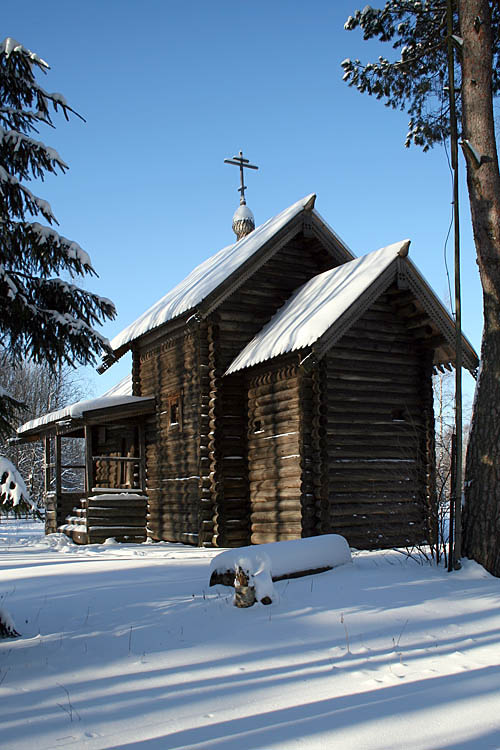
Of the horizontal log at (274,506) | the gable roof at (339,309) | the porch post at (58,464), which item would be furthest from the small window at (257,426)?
the porch post at (58,464)

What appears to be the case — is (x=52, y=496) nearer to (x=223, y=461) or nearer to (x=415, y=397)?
(x=223, y=461)

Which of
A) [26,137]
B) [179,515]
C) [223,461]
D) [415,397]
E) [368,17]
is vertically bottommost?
[179,515]

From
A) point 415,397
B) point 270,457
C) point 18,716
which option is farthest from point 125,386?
point 18,716

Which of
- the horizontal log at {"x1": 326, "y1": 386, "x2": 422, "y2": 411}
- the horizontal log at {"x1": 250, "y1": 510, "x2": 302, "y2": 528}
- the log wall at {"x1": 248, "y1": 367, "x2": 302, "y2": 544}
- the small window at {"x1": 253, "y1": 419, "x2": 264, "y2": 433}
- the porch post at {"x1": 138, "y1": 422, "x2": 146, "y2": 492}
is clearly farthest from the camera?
the porch post at {"x1": 138, "y1": 422, "x2": 146, "y2": 492}

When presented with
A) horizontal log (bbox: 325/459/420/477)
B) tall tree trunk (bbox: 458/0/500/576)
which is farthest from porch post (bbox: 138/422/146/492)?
tall tree trunk (bbox: 458/0/500/576)

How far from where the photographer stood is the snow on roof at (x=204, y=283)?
1684 cm

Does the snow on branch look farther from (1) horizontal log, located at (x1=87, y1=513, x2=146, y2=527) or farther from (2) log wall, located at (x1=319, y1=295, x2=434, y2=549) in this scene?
(1) horizontal log, located at (x1=87, y1=513, x2=146, y2=527)

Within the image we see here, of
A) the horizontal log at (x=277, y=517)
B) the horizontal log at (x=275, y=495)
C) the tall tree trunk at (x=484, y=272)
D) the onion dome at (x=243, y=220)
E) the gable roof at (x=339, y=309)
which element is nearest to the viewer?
the tall tree trunk at (x=484, y=272)

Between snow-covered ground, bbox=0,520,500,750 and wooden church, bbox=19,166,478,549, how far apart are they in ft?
18.6

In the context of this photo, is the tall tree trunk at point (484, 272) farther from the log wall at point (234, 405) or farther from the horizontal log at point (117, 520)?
the horizontal log at point (117, 520)

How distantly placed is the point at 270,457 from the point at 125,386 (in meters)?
9.75

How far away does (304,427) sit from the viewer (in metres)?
14.6

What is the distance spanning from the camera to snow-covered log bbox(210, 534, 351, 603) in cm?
750

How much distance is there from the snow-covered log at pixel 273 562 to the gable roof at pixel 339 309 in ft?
17.0
